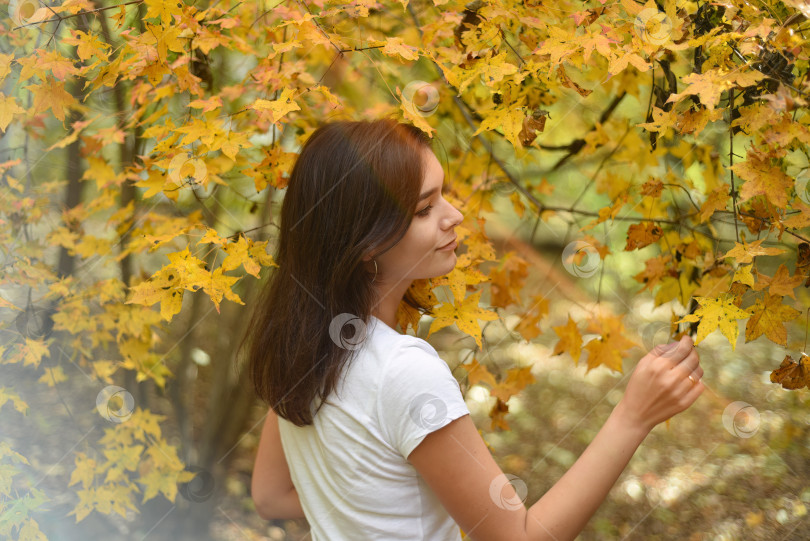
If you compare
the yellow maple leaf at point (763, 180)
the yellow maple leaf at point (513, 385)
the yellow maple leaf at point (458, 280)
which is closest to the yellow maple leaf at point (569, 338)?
the yellow maple leaf at point (513, 385)

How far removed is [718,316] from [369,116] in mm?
1281

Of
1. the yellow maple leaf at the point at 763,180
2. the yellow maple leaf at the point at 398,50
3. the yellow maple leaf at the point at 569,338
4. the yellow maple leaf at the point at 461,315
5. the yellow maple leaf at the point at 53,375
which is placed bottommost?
the yellow maple leaf at the point at 53,375

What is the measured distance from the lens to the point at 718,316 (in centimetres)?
123

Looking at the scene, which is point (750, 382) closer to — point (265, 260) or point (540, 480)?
point (540, 480)

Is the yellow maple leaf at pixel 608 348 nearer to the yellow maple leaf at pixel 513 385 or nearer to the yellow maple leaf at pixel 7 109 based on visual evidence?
the yellow maple leaf at pixel 513 385

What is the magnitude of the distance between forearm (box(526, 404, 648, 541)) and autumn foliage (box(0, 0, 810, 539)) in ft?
0.85

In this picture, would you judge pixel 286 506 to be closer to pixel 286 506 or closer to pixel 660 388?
pixel 286 506

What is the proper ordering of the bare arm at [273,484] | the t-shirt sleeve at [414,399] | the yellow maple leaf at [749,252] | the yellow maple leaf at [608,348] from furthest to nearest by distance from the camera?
the yellow maple leaf at [608,348], the bare arm at [273,484], the yellow maple leaf at [749,252], the t-shirt sleeve at [414,399]

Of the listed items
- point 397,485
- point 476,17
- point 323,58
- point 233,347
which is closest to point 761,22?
point 476,17

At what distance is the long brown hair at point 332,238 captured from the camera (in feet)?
3.96

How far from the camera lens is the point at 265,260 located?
159 cm

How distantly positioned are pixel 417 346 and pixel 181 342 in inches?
80.9

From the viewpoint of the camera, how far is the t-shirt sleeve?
1068 mm

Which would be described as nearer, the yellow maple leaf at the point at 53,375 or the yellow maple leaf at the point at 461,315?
the yellow maple leaf at the point at 461,315
